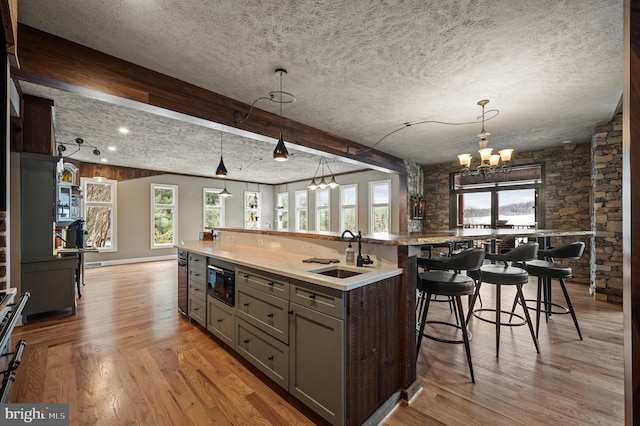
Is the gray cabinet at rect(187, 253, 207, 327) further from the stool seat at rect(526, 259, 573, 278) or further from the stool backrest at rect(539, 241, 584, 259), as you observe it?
the stool backrest at rect(539, 241, 584, 259)

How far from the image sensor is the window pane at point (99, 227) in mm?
7320

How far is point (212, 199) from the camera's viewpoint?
9.54 metres

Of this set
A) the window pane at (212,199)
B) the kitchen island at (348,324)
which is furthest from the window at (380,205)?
the window pane at (212,199)

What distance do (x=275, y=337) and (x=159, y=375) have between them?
3.62 ft

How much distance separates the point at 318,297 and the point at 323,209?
25.8 feet

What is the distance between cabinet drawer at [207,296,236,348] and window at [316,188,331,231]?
652 centimetres

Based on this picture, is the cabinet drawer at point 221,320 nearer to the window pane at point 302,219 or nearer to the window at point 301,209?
the window at point 301,209

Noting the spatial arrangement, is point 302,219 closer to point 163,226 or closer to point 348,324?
point 163,226

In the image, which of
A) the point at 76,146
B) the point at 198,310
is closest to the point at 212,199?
the point at 76,146

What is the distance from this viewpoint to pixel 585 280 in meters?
5.34

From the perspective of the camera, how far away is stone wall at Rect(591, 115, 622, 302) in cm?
419

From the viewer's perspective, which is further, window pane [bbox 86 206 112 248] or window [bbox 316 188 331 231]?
window [bbox 316 188 331 231]

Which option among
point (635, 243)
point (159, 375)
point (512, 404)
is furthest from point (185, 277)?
point (635, 243)

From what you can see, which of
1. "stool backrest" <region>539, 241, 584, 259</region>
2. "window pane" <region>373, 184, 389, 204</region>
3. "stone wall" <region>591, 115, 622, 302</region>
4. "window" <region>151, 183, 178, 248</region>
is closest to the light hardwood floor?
"stool backrest" <region>539, 241, 584, 259</region>
